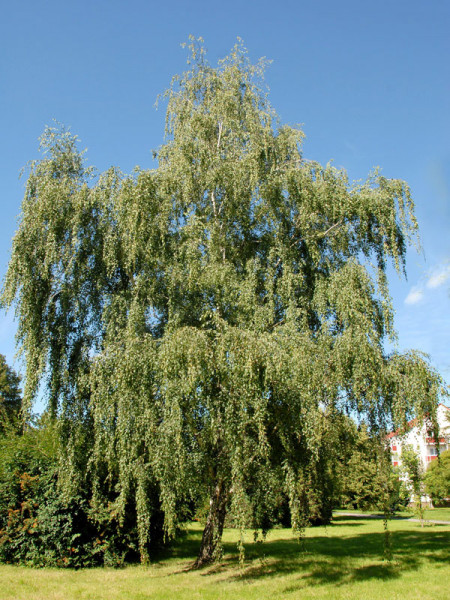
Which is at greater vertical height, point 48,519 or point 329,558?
point 48,519

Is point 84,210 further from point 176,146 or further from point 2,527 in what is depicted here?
point 2,527

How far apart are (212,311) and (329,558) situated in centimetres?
767

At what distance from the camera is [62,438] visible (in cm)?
934

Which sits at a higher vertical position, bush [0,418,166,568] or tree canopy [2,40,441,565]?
tree canopy [2,40,441,565]

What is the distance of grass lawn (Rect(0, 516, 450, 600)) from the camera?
27.2 feet

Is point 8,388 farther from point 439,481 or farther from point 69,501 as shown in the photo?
point 439,481

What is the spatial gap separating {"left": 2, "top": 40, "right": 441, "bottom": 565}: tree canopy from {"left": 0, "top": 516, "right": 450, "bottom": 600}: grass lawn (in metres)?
1.24

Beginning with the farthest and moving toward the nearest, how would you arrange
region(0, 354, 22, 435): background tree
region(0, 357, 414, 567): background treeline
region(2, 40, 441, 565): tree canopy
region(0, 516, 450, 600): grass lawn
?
region(0, 354, 22, 435): background tree, region(0, 357, 414, 567): background treeline, region(0, 516, 450, 600): grass lawn, region(2, 40, 441, 565): tree canopy

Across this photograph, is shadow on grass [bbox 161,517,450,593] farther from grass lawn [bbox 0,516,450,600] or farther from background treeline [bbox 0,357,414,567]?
background treeline [bbox 0,357,414,567]

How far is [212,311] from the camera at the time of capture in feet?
32.1

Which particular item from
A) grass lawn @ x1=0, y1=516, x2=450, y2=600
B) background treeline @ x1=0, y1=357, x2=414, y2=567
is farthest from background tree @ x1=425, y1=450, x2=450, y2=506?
background treeline @ x1=0, y1=357, x2=414, y2=567

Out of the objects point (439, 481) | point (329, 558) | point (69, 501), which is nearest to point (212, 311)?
point (69, 501)

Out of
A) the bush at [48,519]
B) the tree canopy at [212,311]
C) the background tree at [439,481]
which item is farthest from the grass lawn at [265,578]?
the background tree at [439,481]

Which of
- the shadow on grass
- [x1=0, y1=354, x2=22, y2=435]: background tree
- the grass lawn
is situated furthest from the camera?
[x1=0, y1=354, x2=22, y2=435]: background tree
